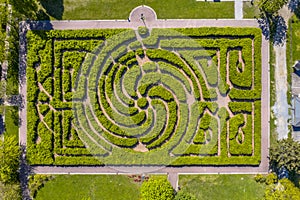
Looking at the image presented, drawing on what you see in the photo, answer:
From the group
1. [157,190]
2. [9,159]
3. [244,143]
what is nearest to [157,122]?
[157,190]

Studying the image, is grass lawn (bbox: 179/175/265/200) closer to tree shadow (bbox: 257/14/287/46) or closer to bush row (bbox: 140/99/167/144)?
bush row (bbox: 140/99/167/144)

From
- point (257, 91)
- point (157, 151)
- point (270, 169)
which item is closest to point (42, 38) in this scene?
point (157, 151)

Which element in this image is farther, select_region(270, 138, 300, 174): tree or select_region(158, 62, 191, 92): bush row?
select_region(158, 62, 191, 92): bush row

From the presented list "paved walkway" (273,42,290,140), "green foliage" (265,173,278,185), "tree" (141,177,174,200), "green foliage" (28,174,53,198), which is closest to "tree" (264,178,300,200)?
"green foliage" (265,173,278,185)

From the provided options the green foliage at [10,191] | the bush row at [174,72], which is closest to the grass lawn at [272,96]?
the bush row at [174,72]

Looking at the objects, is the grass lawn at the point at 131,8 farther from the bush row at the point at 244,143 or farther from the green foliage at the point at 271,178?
the green foliage at the point at 271,178

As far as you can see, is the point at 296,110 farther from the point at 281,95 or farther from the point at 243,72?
the point at 243,72
